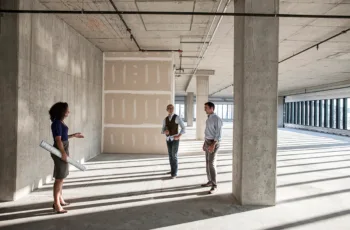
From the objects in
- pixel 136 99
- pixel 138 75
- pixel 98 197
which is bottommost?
pixel 98 197

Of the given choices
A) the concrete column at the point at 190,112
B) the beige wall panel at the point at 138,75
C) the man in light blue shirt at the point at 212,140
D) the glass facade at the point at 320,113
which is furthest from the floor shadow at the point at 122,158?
the concrete column at the point at 190,112

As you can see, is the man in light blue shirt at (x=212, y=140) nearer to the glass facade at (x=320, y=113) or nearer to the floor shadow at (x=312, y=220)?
the floor shadow at (x=312, y=220)

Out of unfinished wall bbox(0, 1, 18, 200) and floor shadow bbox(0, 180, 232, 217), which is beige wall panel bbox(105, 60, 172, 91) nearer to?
floor shadow bbox(0, 180, 232, 217)

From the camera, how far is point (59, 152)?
362 cm

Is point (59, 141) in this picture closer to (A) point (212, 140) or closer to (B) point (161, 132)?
(A) point (212, 140)

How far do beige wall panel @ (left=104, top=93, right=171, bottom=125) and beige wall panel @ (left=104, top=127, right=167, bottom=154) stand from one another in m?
0.28

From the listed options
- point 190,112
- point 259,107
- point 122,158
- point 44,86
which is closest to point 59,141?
point 44,86

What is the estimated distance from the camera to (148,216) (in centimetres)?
373

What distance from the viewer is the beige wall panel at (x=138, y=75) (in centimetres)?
919

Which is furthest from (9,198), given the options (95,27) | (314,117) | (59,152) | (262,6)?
(314,117)

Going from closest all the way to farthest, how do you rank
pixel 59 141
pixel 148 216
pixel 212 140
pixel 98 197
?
pixel 59 141 < pixel 148 216 < pixel 98 197 < pixel 212 140

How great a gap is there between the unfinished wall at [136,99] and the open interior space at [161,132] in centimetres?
41

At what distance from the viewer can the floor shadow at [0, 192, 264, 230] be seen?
11.2 feet

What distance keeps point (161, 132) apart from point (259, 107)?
2.41 metres
